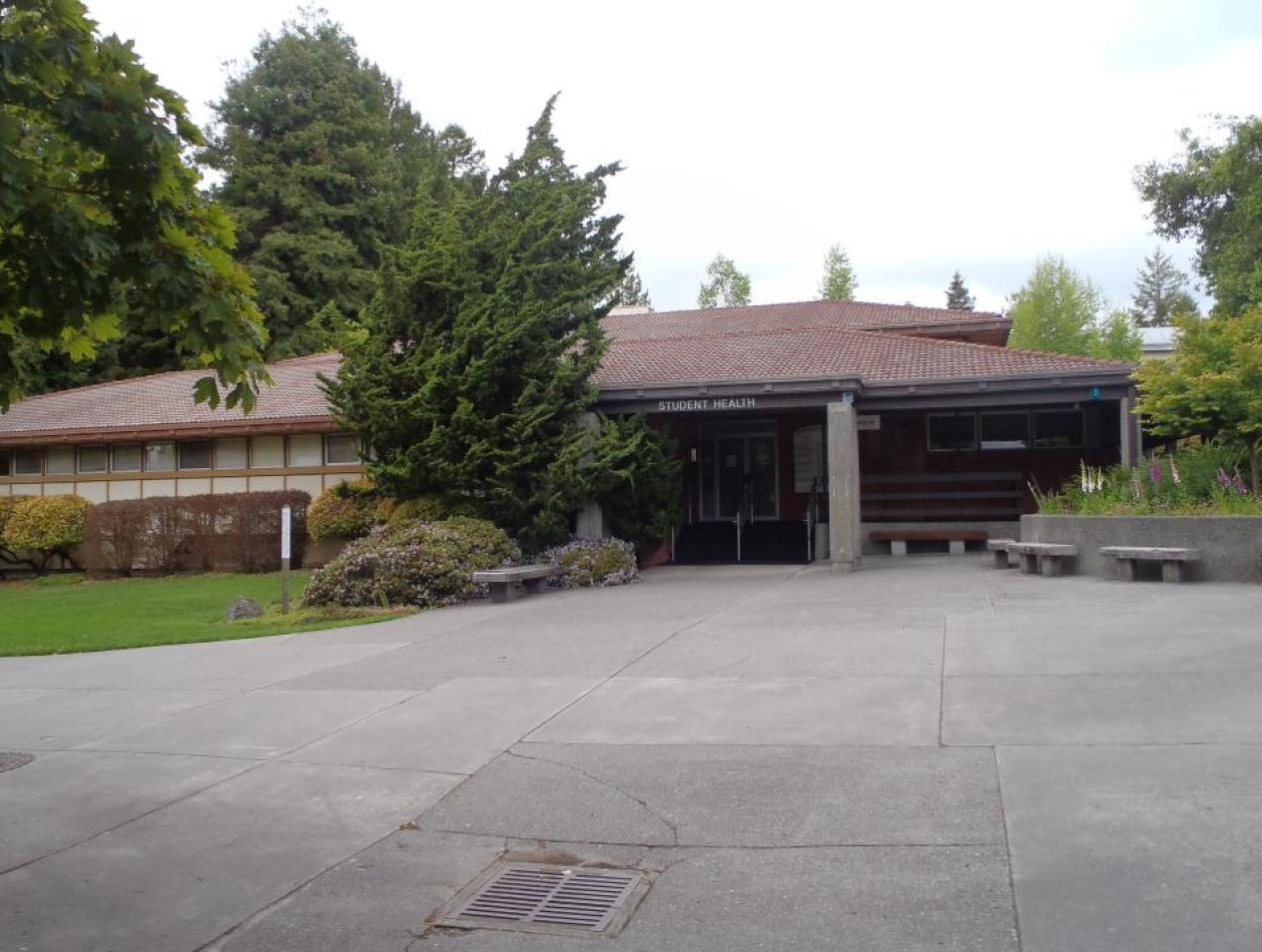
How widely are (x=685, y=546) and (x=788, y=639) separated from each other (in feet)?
37.0

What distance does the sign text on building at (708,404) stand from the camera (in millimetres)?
18750

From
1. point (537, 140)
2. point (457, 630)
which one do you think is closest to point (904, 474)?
point (537, 140)

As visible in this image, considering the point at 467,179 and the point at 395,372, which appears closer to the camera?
the point at 395,372

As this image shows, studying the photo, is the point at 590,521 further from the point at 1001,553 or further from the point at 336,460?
the point at 336,460

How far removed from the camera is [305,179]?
141ft

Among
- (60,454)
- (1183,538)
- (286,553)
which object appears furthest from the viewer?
(60,454)

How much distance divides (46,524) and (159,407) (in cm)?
369

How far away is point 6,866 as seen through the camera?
5.55 metres

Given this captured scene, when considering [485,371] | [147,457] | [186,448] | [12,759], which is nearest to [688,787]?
[12,759]

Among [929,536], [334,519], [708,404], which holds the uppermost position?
[708,404]

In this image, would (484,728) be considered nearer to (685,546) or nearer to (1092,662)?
(1092,662)

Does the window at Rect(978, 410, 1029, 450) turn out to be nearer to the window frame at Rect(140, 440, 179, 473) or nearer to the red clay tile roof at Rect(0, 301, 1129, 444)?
the red clay tile roof at Rect(0, 301, 1129, 444)

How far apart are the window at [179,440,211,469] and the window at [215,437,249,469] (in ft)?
0.87

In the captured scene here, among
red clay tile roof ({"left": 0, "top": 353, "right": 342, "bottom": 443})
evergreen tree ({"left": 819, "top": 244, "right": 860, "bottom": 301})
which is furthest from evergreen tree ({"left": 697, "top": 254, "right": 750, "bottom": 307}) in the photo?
red clay tile roof ({"left": 0, "top": 353, "right": 342, "bottom": 443})
